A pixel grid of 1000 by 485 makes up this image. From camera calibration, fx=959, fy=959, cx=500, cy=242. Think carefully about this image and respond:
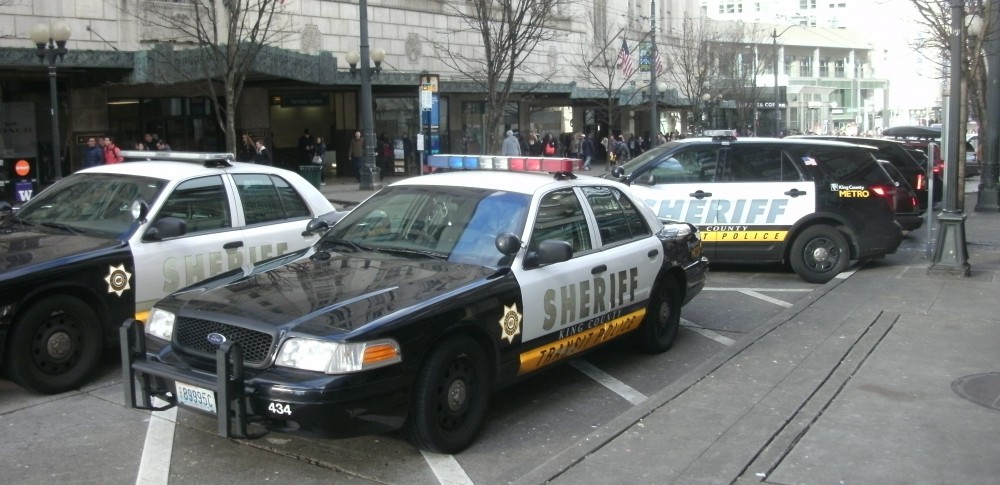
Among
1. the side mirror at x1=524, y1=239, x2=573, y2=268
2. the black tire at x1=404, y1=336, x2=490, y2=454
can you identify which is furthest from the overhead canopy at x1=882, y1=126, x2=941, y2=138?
the black tire at x1=404, y1=336, x2=490, y2=454

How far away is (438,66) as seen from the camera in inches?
1373

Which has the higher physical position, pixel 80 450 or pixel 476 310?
pixel 476 310

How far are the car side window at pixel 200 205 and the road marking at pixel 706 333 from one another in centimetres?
437

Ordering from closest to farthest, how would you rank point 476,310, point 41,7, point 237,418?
point 237,418, point 476,310, point 41,7

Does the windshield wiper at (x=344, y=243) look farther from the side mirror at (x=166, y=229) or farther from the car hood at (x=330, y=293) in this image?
the side mirror at (x=166, y=229)

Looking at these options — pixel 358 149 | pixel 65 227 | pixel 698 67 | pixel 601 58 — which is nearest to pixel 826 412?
pixel 65 227

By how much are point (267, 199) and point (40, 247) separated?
2.04 metres

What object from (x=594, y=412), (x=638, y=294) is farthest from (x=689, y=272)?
(x=594, y=412)

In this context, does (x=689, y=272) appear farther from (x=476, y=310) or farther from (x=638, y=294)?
(x=476, y=310)

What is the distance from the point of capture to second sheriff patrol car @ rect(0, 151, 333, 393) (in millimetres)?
6422

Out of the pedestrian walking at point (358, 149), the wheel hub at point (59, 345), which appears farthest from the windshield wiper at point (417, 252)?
the pedestrian walking at point (358, 149)

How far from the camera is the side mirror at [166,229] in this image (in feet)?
23.1

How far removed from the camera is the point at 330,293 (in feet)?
17.8

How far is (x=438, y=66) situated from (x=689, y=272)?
27.7m
